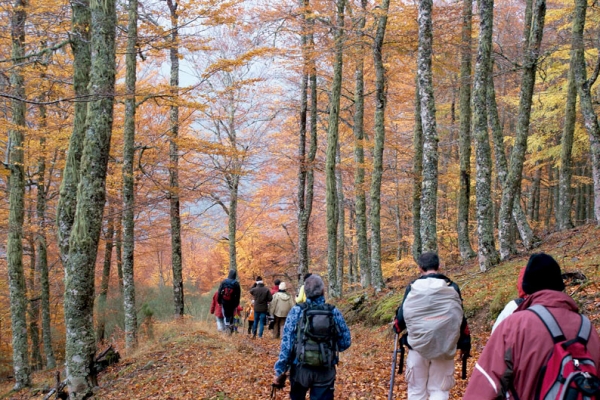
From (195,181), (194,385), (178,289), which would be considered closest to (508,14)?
(195,181)

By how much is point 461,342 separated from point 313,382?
1547 mm

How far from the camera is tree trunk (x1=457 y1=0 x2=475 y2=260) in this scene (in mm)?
12344

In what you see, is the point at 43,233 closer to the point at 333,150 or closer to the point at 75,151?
the point at 75,151

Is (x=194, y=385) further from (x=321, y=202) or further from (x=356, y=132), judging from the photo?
(x=321, y=202)

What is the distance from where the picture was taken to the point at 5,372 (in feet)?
63.9

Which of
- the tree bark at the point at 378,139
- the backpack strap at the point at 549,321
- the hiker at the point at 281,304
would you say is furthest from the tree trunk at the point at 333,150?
the backpack strap at the point at 549,321

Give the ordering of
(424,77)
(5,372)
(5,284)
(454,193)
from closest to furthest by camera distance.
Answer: (424,77) < (5,284) < (5,372) < (454,193)

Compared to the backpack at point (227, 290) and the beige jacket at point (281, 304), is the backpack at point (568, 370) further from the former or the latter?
the beige jacket at point (281, 304)

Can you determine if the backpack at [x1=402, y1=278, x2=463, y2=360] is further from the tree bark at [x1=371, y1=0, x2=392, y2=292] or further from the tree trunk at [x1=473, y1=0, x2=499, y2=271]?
the tree bark at [x1=371, y1=0, x2=392, y2=292]

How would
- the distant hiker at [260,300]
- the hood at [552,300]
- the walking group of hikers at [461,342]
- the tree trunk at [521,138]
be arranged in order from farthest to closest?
1. the distant hiker at [260,300]
2. the tree trunk at [521,138]
3. the hood at [552,300]
4. the walking group of hikers at [461,342]

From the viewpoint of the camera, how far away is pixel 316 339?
415 centimetres

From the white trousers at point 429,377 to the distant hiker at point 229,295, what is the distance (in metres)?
7.17

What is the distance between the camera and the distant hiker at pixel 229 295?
441 inches

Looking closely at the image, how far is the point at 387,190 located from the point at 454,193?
3.42 metres
